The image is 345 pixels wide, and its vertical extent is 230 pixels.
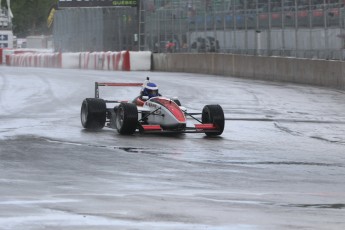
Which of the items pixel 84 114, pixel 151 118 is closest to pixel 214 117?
pixel 151 118

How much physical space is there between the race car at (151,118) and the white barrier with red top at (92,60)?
3888cm

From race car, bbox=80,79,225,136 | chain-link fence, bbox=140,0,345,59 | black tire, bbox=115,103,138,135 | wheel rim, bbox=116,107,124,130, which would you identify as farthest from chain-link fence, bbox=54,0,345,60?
black tire, bbox=115,103,138,135

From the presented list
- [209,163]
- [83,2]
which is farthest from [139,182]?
[83,2]

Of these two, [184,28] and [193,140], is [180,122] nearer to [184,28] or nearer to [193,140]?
[193,140]

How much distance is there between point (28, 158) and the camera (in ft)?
40.3

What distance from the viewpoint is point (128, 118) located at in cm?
1564

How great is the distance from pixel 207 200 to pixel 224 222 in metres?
1.29

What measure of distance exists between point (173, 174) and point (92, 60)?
49882 millimetres

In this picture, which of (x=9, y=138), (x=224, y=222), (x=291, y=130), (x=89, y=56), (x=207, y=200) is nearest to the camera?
(x=224, y=222)

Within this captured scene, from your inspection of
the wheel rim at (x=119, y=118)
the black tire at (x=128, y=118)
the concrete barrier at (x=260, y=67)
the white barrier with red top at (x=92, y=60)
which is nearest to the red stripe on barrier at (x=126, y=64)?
the white barrier with red top at (x=92, y=60)

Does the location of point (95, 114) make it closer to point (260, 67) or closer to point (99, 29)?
point (260, 67)

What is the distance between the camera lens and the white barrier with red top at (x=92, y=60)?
184ft

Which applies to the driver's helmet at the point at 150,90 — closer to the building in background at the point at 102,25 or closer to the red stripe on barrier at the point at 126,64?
the red stripe on barrier at the point at 126,64

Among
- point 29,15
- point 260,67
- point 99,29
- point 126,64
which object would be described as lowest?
point 260,67
